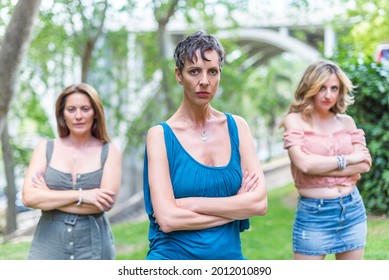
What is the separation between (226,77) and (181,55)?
1256 cm

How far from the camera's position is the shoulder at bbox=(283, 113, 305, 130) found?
3237 mm

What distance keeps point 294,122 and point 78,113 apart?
49.5 inches

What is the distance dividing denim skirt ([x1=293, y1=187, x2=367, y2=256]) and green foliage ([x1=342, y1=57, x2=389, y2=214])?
181 cm

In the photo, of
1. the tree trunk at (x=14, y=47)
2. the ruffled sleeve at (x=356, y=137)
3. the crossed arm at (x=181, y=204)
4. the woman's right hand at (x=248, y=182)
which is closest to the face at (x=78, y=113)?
the crossed arm at (x=181, y=204)

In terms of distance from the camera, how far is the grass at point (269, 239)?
14.5ft

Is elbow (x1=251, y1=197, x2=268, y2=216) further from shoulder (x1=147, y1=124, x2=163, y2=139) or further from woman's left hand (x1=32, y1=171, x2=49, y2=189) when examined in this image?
woman's left hand (x1=32, y1=171, x2=49, y2=189)

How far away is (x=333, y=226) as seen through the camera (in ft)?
10.2

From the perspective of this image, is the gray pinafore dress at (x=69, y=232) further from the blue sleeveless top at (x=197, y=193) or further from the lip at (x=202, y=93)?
the lip at (x=202, y=93)

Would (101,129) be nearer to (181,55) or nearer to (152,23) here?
(181,55)

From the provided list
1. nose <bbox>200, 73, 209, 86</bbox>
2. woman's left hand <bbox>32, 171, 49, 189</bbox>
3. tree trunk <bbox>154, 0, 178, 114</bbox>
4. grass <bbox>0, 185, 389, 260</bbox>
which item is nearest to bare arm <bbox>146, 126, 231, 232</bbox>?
nose <bbox>200, 73, 209, 86</bbox>

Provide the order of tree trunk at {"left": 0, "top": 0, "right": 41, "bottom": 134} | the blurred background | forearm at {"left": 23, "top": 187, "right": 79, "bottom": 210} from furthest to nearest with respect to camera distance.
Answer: the blurred background < tree trunk at {"left": 0, "top": 0, "right": 41, "bottom": 134} < forearm at {"left": 23, "top": 187, "right": 79, "bottom": 210}

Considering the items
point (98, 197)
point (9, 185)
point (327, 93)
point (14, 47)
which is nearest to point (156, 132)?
point (98, 197)
